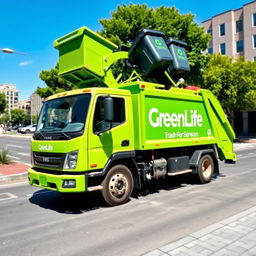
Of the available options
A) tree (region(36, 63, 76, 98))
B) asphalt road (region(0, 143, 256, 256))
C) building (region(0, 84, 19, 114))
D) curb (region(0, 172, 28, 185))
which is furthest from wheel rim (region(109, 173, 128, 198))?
building (region(0, 84, 19, 114))

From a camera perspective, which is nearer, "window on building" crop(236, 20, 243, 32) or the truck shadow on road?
the truck shadow on road

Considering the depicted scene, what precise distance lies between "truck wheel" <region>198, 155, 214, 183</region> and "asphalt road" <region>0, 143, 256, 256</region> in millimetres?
303

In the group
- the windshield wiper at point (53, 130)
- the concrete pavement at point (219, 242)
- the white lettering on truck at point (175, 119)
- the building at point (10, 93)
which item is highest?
the building at point (10, 93)

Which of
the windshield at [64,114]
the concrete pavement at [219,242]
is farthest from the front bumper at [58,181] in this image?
the concrete pavement at [219,242]

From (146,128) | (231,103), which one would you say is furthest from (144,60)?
(231,103)

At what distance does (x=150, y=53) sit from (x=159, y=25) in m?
14.1

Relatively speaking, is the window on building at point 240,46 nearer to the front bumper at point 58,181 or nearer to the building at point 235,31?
the building at point 235,31

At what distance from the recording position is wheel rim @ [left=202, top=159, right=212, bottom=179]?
9023mm

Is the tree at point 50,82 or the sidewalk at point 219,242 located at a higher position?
the tree at point 50,82

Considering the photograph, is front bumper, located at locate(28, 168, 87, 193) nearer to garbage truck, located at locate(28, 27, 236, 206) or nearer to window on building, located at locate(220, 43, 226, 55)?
garbage truck, located at locate(28, 27, 236, 206)

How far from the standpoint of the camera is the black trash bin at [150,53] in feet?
25.5

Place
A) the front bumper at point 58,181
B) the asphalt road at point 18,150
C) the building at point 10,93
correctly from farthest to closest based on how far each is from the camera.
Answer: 1. the building at point 10,93
2. the asphalt road at point 18,150
3. the front bumper at point 58,181

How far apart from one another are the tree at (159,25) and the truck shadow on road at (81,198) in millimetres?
13917

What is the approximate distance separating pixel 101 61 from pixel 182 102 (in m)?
2.71
